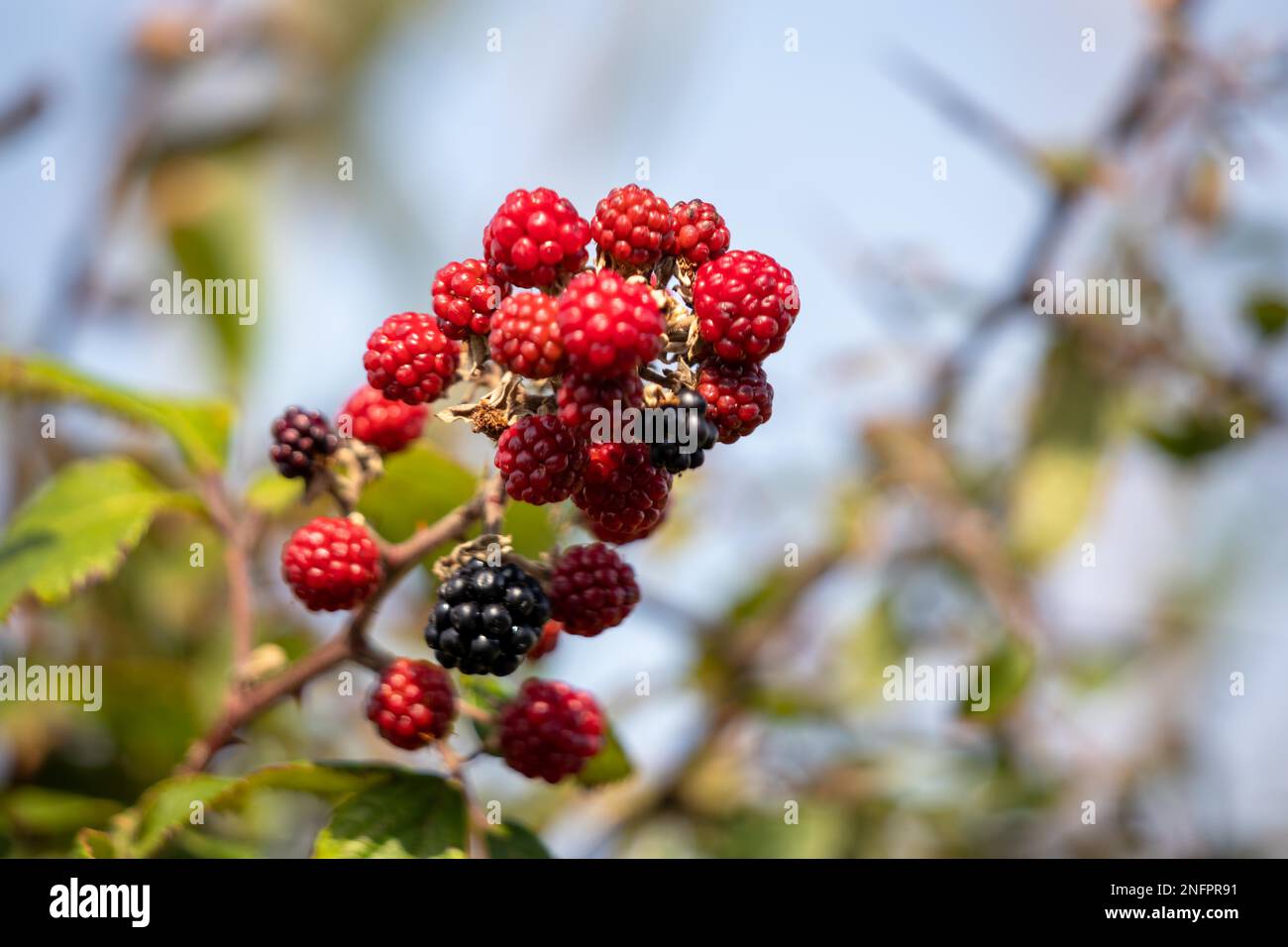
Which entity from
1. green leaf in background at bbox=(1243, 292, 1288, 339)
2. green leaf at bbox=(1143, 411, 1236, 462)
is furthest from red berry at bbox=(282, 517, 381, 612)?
green leaf in background at bbox=(1243, 292, 1288, 339)

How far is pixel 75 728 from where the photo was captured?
2.09 meters

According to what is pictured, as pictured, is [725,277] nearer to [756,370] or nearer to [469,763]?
[756,370]

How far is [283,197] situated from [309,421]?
6.41ft

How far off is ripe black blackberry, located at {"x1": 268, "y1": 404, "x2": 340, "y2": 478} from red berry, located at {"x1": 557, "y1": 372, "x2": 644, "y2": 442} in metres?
0.38

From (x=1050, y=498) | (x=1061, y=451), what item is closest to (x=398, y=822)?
(x=1050, y=498)

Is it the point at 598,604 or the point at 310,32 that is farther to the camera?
the point at 310,32

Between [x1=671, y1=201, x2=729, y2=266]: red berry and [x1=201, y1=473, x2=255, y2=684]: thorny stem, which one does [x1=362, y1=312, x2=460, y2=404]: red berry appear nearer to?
[x1=671, y1=201, x2=729, y2=266]: red berry

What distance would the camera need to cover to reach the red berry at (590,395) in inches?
41.6

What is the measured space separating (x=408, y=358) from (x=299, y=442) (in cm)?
22

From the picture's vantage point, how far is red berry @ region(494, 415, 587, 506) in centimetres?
106

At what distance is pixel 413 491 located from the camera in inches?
58.5

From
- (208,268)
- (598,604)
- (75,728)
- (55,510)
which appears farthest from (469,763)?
(208,268)

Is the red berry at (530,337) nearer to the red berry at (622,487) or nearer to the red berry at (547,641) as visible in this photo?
the red berry at (622,487)

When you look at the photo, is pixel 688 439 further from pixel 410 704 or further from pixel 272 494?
pixel 272 494
